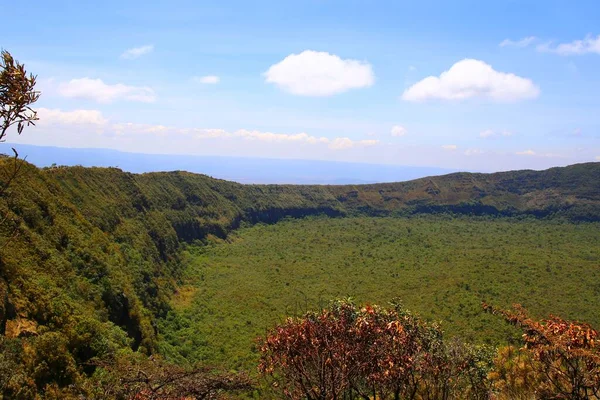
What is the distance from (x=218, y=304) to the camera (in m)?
39.1

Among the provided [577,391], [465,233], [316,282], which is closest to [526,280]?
[316,282]

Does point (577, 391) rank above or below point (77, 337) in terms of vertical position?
above

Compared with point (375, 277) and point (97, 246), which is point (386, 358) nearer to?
point (97, 246)

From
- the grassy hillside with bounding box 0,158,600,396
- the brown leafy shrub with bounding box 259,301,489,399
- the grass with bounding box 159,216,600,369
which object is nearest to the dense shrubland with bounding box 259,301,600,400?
the brown leafy shrub with bounding box 259,301,489,399

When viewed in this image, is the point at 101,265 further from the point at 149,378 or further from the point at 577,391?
the point at 577,391

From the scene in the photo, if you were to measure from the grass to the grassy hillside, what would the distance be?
Answer: 3891 mm

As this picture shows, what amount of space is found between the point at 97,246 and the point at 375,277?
33479mm

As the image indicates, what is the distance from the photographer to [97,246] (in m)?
28.7

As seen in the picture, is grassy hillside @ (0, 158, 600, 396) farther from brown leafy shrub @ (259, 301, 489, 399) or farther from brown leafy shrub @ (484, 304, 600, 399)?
brown leafy shrub @ (484, 304, 600, 399)

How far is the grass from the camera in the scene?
33.2 metres

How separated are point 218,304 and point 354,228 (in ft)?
153

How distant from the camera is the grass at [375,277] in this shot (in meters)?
33.2

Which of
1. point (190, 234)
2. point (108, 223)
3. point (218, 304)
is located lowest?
point (218, 304)

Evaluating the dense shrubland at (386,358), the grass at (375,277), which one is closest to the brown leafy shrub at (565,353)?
the dense shrubland at (386,358)
